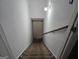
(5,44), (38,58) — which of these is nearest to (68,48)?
(5,44)

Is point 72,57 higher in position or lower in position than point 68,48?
lower

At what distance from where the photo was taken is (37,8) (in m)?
6.74

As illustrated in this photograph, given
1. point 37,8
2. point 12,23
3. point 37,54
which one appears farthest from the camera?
point 37,8

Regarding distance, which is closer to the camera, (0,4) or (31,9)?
(0,4)

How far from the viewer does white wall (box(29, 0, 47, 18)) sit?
6.63 m

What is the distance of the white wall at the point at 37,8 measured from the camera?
261 inches

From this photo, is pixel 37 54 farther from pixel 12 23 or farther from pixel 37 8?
pixel 37 8

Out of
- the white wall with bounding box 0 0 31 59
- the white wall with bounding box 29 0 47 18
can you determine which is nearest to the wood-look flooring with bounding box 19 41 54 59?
the white wall with bounding box 0 0 31 59

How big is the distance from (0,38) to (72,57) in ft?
4.40

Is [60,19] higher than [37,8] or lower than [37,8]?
lower

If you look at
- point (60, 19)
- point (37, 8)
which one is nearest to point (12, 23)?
point (60, 19)

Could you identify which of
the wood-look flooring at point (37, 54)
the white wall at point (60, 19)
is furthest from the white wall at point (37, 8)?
the white wall at point (60, 19)

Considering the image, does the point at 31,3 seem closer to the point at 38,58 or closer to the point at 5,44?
the point at 38,58

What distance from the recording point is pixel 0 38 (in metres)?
1.71
